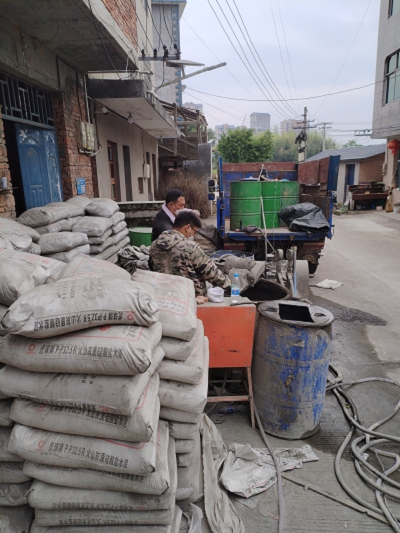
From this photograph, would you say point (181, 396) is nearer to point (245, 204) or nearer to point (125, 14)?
point (245, 204)

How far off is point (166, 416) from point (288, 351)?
1.20 metres

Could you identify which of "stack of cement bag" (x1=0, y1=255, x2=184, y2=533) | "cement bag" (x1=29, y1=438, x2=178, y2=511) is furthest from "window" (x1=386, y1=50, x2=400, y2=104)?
"cement bag" (x1=29, y1=438, x2=178, y2=511)

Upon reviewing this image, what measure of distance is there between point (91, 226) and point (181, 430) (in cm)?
271

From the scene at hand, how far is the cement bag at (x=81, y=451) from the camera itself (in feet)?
4.96

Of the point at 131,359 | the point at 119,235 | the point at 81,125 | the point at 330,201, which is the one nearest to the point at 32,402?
the point at 131,359

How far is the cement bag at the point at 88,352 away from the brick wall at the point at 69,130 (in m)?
→ 4.55

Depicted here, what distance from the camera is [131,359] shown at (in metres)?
1.43

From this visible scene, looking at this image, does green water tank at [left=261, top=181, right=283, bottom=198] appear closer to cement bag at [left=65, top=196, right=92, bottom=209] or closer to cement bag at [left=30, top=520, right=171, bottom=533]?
cement bag at [left=65, top=196, right=92, bottom=209]

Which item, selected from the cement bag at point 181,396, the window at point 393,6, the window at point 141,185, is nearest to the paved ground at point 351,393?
the cement bag at point 181,396

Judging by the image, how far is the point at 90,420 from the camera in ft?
5.08

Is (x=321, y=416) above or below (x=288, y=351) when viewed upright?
below

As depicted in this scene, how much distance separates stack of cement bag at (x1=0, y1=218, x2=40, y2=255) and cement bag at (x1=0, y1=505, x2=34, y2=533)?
1.56 metres

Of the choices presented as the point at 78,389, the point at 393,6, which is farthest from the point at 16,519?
the point at 393,6

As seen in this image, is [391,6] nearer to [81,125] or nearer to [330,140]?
[81,125]
